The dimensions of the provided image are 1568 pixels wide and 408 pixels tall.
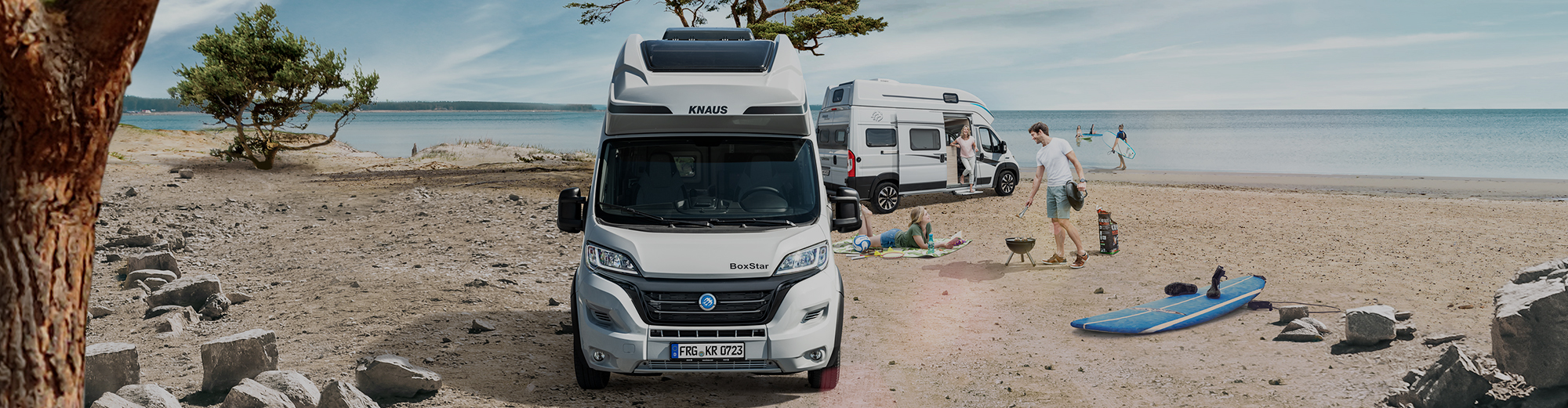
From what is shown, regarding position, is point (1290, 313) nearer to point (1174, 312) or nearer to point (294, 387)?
point (1174, 312)

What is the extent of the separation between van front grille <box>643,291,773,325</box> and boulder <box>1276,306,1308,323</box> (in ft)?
16.8

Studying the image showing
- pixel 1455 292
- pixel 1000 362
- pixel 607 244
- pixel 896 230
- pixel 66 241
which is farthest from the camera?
pixel 896 230

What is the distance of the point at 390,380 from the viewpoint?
5527 millimetres

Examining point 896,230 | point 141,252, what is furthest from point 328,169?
point 896,230

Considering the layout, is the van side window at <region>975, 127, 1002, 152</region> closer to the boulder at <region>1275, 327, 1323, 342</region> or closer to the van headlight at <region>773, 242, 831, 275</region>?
the boulder at <region>1275, 327, 1323, 342</region>

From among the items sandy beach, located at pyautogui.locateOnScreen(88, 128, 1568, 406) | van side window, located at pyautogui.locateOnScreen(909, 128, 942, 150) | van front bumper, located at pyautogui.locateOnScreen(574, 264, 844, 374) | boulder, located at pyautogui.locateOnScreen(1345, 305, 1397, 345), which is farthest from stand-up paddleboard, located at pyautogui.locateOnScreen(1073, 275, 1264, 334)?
van side window, located at pyautogui.locateOnScreen(909, 128, 942, 150)

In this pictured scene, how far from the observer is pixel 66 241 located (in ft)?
9.57

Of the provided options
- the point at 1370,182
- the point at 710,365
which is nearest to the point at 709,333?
the point at 710,365

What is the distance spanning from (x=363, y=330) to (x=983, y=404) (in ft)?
17.4

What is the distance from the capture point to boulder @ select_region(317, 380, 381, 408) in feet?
16.0

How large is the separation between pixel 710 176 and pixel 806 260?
112 cm

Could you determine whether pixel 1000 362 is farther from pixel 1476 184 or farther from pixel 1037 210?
pixel 1476 184

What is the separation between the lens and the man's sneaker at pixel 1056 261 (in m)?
10.9

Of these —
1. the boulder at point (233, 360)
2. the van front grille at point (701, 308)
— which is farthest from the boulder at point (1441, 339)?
the boulder at point (233, 360)
